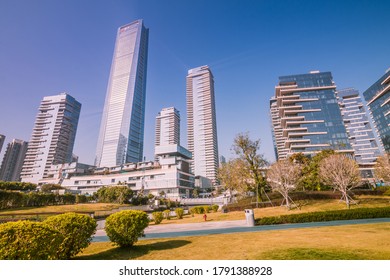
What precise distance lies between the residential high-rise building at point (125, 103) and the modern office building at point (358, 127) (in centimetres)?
12628

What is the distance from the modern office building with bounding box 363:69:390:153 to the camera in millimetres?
73312

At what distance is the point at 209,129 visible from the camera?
13600 cm

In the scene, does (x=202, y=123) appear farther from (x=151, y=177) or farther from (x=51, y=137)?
(x=51, y=137)

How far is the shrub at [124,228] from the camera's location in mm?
8406

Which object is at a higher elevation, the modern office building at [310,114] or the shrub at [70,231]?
the modern office building at [310,114]

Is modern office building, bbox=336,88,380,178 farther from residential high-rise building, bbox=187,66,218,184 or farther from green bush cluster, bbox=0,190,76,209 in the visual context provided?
green bush cluster, bbox=0,190,76,209

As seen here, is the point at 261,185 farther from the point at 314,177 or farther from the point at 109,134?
the point at 109,134

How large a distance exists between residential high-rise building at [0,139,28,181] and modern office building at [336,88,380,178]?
203 meters

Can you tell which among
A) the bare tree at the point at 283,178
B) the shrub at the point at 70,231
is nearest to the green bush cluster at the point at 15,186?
the shrub at the point at 70,231

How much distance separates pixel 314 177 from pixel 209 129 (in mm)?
99603

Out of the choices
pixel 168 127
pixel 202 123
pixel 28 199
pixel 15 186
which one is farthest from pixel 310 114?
pixel 15 186

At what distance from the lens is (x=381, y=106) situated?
7775 centimetres

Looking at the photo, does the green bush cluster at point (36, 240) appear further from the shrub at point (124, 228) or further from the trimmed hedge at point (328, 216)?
the trimmed hedge at point (328, 216)

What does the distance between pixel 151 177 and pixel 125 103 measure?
6661cm
